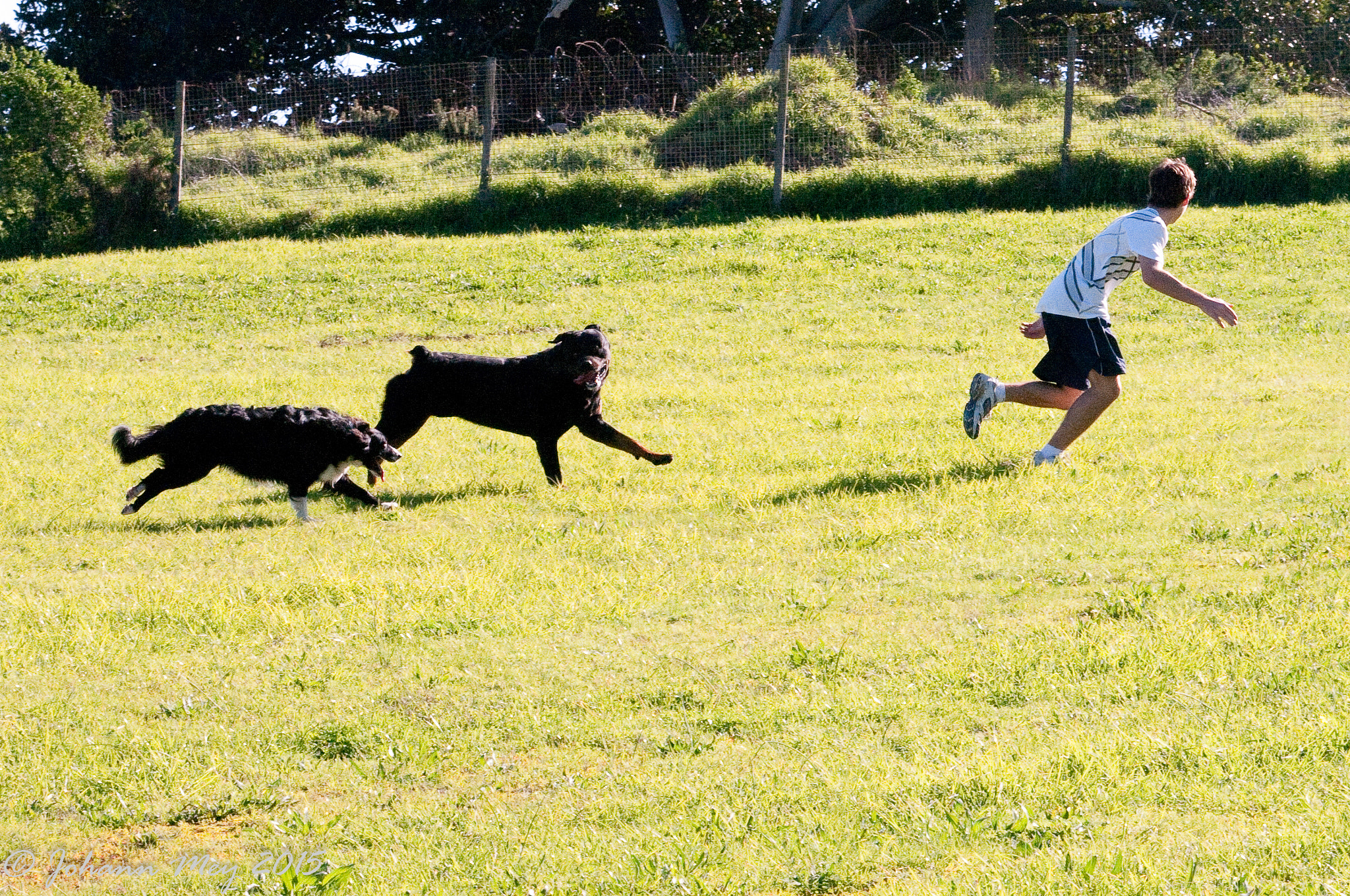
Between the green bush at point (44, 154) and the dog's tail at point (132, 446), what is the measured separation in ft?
44.6

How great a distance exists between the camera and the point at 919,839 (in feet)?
11.3

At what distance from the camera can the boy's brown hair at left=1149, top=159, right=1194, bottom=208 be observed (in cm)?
720

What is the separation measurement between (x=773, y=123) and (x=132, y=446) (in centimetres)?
1384

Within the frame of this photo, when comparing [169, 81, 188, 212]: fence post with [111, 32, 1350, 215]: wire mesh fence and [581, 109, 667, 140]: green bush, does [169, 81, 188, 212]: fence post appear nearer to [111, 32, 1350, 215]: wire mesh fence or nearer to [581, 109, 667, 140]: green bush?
[111, 32, 1350, 215]: wire mesh fence

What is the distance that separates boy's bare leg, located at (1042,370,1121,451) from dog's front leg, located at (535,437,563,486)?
10.2 feet

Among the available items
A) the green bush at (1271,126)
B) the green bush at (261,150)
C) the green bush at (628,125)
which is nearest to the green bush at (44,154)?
the green bush at (261,150)

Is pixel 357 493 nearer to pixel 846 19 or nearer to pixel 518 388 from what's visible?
pixel 518 388

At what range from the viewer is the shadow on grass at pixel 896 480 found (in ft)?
24.5

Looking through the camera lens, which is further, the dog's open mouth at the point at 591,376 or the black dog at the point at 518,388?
the black dog at the point at 518,388

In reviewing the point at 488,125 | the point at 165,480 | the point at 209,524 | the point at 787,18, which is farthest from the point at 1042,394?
the point at 787,18

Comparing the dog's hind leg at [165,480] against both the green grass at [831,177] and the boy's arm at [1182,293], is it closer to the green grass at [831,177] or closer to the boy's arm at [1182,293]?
the boy's arm at [1182,293]

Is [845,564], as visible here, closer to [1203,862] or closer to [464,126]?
[1203,862]

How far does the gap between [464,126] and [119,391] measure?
11341 millimetres

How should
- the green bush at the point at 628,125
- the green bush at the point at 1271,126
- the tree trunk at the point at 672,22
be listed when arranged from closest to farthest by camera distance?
1. the green bush at the point at 1271,126
2. the green bush at the point at 628,125
3. the tree trunk at the point at 672,22
